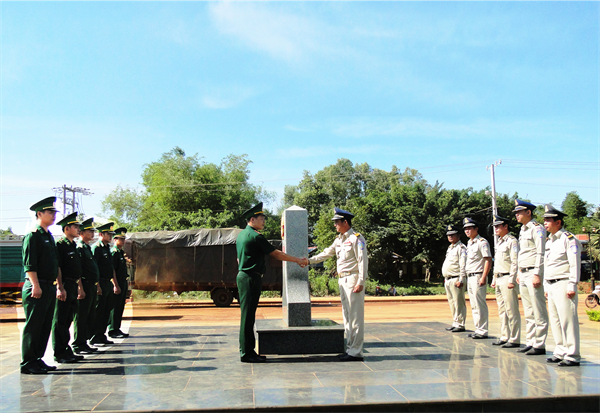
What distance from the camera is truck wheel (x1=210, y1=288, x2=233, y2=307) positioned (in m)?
18.0

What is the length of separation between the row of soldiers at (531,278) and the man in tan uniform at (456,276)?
2 centimetres

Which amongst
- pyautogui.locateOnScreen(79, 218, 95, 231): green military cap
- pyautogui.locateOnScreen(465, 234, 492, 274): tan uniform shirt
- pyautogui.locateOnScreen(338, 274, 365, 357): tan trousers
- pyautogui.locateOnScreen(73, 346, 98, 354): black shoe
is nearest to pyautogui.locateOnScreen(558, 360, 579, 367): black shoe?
pyautogui.locateOnScreen(465, 234, 492, 274): tan uniform shirt

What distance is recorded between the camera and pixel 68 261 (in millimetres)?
6172

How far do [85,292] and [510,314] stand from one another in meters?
6.51

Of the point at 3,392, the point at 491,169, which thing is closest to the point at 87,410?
the point at 3,392

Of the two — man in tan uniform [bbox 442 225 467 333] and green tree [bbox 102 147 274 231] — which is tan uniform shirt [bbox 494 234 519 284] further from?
green tree [bbox 102 147 274 231]

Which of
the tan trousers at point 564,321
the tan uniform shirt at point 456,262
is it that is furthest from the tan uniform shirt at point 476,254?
the tan trousers at point 564,321

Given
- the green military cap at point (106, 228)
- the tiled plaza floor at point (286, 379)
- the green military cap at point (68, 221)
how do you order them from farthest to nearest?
the green military cap at point (106, 228)
the green military cap at point (68, 221)
the tiled plaza floor at point (286, 379)

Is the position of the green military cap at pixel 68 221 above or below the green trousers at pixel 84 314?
above

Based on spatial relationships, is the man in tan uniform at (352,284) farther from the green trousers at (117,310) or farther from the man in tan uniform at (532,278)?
the green trousers at (117,310)

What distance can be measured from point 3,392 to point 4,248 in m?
17.1

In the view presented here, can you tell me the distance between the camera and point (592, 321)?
468 inches

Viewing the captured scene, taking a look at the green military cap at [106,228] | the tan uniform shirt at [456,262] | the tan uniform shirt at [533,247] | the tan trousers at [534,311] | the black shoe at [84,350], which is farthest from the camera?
the tan uniform shirt at [456,262]

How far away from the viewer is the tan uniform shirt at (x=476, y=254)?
25.1ft
